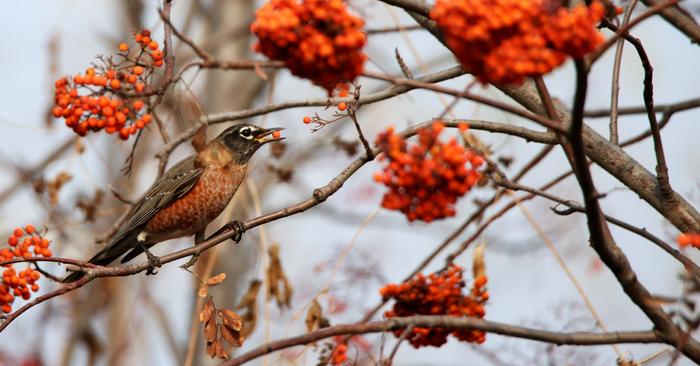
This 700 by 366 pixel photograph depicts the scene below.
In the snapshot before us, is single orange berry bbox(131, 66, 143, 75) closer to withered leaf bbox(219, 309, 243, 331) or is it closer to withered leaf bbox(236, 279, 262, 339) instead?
withered leaf bbox(219, 309, 243, 331)

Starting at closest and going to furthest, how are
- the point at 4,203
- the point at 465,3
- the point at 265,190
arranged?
the point at 465,3 < the point at 4,203 < the point at 265,190

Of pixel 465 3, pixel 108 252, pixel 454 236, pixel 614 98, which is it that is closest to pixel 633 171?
pixel 614 98

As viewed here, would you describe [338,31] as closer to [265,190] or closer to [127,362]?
[265,190]

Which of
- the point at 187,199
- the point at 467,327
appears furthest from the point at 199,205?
the point at 467,327

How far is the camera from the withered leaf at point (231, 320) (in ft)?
11.0

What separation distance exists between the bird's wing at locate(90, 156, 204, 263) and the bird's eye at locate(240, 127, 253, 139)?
34 cm

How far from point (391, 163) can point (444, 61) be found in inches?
316

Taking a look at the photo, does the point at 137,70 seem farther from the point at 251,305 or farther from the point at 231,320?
the point at 251,305

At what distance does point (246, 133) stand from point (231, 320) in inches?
83.6

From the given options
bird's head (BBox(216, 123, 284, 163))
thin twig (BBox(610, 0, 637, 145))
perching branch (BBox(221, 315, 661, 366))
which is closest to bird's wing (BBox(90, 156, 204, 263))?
bird's head (BBox(216, 123, 284, 163))

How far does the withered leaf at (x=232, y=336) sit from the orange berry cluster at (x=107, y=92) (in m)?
0.89

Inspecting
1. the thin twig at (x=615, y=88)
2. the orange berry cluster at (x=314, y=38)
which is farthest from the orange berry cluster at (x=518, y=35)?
the thin twig at (x=615, y=88)

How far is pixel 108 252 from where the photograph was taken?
16.8ft

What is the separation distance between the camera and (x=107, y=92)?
3523 mm
